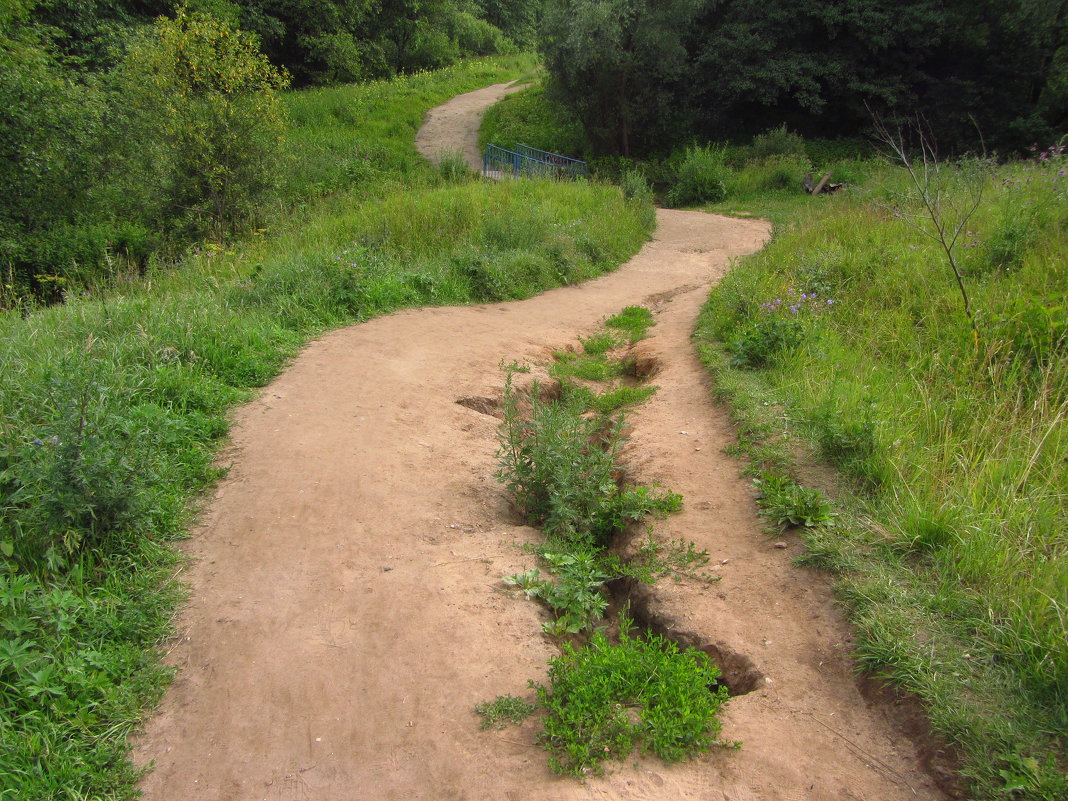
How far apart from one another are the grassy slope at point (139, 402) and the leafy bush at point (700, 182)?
746cm

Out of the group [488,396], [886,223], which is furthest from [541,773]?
[886,223]

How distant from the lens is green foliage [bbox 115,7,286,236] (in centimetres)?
1134

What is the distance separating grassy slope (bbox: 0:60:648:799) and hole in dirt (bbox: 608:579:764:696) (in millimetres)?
2315

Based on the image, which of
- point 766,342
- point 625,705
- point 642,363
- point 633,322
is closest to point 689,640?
point 625,705

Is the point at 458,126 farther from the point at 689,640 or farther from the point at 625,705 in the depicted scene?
the point at 625,705

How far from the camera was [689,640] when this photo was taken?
11.1 feet

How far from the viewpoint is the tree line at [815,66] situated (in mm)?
20469

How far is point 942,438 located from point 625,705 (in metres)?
2.80

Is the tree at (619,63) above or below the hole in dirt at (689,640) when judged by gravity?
above

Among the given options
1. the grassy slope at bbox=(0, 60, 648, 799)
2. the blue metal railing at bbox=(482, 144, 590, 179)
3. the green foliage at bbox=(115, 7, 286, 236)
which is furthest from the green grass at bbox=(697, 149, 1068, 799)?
the blue metal railing at bbox=(482, 144, 590, 179)

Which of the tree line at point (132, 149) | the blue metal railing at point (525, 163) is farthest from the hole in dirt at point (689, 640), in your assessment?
the blue metal railing at point (525, 163)

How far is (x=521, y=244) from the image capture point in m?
10.7

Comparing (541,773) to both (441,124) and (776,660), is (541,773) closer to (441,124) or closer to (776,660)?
(776,660)

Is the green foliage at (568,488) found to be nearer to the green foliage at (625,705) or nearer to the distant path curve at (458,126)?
the green foliage at (625,705)
